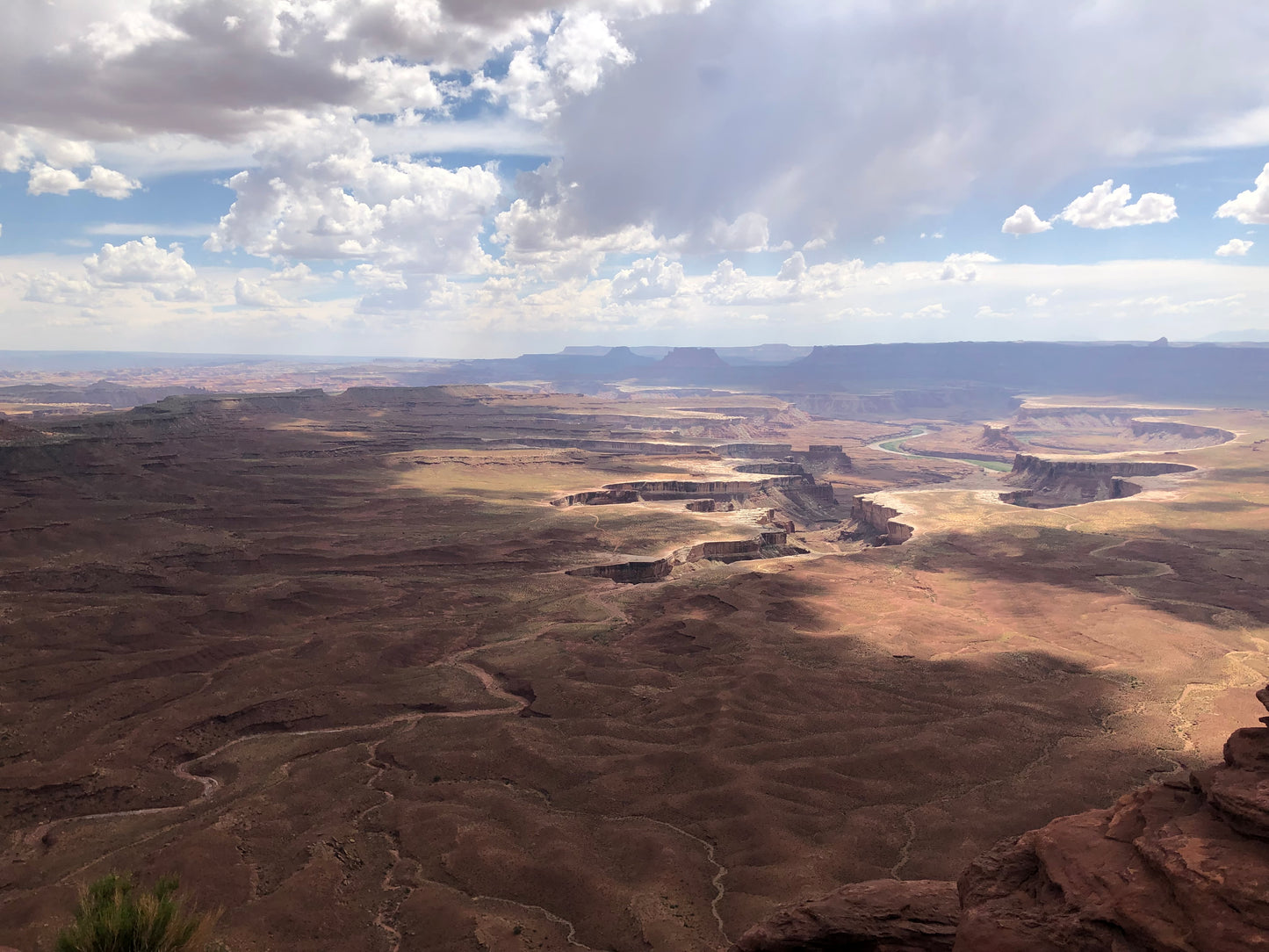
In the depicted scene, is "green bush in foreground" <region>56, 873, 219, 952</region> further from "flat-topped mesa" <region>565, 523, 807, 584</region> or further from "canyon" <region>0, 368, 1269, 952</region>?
"flat-topped mesa" <region>565, 523, 807, 584</region>

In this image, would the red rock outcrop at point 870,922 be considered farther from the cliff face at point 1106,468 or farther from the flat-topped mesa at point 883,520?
the cliff face at point 1106,468

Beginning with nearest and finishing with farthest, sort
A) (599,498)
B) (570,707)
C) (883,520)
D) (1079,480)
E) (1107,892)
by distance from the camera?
(1107,892)
(570,707)
(883,520)
(599,498)
(1079,480)

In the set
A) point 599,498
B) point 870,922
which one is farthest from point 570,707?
point 599,498

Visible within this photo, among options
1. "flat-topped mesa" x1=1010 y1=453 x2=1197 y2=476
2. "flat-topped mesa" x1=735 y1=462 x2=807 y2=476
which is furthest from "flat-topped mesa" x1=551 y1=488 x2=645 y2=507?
"flat-topped mesa" x1=1010 y1=453 x2=1197 y2=476

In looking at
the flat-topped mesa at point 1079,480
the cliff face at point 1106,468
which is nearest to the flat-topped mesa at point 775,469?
the flat-topped mesa at point 1079,480

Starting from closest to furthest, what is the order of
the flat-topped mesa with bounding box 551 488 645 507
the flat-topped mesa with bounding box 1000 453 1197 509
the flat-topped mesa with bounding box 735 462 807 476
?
the flat-topped mesa with bounding box 551 488 645 507, the flat-topped mesa with bounding box 1000 453 1197 509, the flat-topped mesa with bounding box 735 462 807 476

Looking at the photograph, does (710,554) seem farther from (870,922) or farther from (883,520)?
(870,922)
